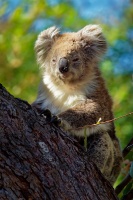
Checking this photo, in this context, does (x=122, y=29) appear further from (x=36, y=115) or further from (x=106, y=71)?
(x=36, y=115)

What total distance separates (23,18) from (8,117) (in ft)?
19.8

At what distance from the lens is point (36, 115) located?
142 inches

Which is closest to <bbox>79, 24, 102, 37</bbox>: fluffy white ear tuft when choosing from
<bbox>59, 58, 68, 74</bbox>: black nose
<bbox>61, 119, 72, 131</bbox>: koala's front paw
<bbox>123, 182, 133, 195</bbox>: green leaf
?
<bbox>59, 58, 68, 74</bbox>: black nose

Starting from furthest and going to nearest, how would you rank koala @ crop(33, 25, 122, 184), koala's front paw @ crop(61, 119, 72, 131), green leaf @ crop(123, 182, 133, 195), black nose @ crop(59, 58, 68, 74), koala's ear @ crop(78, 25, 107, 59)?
koala's ear @ crop(78, 25, 107, 59), black nose @ crop(59, 58, 68, 74), koala @ crop(33, 25, 122, 184), koala's front paw @ crop(61, 119, 72, 131), green leaf @ crop(123, 182, 133, 195)

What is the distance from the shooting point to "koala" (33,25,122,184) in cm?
491

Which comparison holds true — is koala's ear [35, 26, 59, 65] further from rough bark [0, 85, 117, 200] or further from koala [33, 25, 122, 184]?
rough bark [0, 85, 117, 200]

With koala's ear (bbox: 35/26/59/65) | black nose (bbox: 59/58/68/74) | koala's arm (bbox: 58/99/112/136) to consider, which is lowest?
koala's arm (bbox: 58/99/112/136)

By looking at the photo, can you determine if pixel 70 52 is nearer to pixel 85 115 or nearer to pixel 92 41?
pixel 92 41

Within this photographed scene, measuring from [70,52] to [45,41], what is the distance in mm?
621

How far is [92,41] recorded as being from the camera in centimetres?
597

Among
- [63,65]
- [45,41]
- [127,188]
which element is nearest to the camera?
[127,188]

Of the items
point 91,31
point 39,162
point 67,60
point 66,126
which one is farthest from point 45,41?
point 39,162

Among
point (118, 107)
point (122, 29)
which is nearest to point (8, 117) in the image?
point (118, 107)

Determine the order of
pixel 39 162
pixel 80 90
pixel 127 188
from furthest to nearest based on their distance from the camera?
pixel 80 90
pixel 127 188
pixel 39 162
